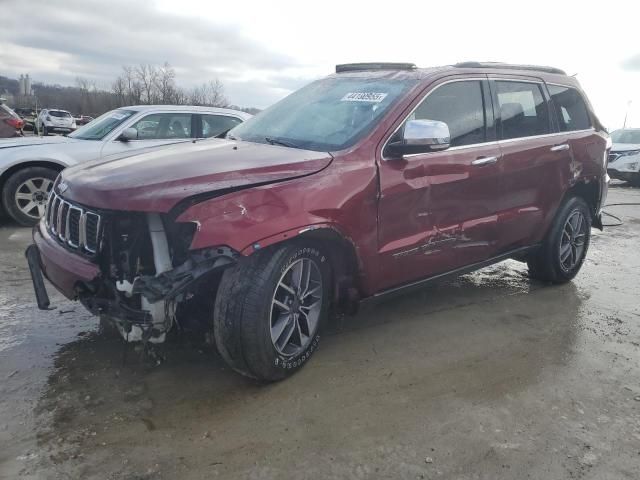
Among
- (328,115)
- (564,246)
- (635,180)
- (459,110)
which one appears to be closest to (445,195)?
(459,110)

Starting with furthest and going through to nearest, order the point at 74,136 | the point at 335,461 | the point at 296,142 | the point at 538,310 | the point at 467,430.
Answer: the point at 74,136, the point at 538,310, the point at 296,142, the point at 467,430, the point at 335,461

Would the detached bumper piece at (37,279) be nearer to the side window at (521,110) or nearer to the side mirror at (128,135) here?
the side window at (521,110)

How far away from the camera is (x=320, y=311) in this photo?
3.27 meters

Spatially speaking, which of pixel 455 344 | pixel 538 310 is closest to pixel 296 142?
pixel 455 344

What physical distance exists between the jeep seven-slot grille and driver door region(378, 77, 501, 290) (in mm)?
1642

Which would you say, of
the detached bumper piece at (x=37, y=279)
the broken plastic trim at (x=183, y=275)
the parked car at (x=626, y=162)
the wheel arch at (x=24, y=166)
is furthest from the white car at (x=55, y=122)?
the broken plastic trim at (x=183, y=275)

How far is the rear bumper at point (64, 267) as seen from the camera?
2816mm

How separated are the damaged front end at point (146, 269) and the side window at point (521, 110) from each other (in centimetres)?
265

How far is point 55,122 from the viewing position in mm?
29781

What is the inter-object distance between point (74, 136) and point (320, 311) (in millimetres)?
5470

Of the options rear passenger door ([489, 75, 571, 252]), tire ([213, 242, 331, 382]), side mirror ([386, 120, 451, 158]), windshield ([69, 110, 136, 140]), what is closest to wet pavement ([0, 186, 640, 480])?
tire ([213, 242, 331, 382])

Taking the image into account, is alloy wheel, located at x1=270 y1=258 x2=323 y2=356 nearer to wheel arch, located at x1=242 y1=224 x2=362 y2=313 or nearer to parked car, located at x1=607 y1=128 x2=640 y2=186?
wheel arch, located at x1=242 y1=224 x2=362 y2=313

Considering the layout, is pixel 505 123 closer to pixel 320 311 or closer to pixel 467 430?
pixel 320 311

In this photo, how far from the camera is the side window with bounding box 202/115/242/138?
746cm
